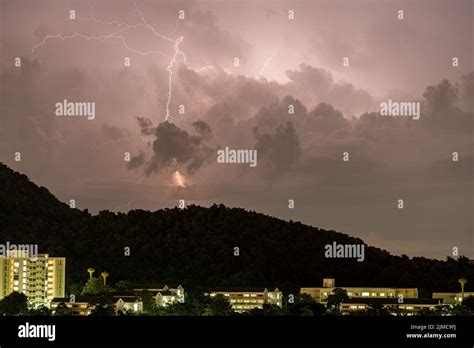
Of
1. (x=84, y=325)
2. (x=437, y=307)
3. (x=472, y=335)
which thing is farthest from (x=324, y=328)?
(x=437, y=307)

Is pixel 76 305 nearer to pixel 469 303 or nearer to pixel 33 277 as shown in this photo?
pixel 33 277

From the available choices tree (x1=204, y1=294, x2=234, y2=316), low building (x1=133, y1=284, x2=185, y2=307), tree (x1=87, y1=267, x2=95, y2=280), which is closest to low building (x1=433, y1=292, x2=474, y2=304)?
tree (x1=204, y1=294, x2=234, y2=316)

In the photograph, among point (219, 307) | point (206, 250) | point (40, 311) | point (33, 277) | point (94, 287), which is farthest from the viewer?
point (206, 250)

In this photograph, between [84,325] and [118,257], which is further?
[118,257]

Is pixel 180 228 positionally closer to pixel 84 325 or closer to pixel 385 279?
pixel 385 279

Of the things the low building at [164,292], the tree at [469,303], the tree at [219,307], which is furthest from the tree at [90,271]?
the tree at [469,303]

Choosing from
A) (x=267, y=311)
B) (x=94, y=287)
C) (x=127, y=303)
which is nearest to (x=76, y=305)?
(x=127, y=303)
